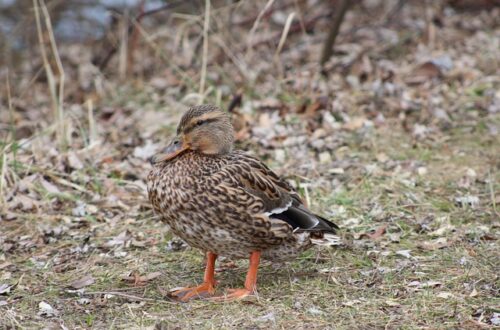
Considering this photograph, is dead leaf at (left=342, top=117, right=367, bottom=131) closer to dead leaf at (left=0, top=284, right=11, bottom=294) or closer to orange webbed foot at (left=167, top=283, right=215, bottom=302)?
orange webbed foot at (left=167, top=283, right=215, bottom=302)

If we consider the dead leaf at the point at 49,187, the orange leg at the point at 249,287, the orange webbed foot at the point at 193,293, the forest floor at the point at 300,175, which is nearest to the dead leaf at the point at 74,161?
the forest floor at the point at 300,175

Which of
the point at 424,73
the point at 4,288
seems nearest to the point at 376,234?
the point at 4,288

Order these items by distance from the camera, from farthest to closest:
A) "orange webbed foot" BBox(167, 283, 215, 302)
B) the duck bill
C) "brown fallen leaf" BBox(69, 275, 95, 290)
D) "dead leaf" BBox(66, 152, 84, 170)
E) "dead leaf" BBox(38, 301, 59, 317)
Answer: "dead leaf" BBox(66, 152, 84, 170)
"brown fallen leaf" BBox(69, 275, 95, 290)
the duck bill
"orange webbed foot" BBox(167, 283, 215, 302)
"dead leaf" BBox(38, 301, 59, 317)

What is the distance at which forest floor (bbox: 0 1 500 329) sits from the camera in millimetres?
4320

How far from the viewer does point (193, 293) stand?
4453mm

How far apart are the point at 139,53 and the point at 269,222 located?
5986 millimetres

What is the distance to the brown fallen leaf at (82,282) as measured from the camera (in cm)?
467

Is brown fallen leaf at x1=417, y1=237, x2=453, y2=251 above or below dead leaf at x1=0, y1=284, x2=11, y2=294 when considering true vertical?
below

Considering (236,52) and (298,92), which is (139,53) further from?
(298,92)

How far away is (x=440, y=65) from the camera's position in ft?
27.4

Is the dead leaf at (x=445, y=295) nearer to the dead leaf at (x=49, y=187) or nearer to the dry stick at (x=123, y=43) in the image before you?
the dead leaf at (x=49, y=187)

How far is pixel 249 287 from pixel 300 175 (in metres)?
1.99

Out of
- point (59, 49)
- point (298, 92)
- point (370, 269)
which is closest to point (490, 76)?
point (298, 92)

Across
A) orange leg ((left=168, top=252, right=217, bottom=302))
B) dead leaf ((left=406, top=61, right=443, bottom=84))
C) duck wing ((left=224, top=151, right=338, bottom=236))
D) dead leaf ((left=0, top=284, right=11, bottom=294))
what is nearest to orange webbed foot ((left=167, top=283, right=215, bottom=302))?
orange leg ((left=168, top=252, right=217, bottom=302))
